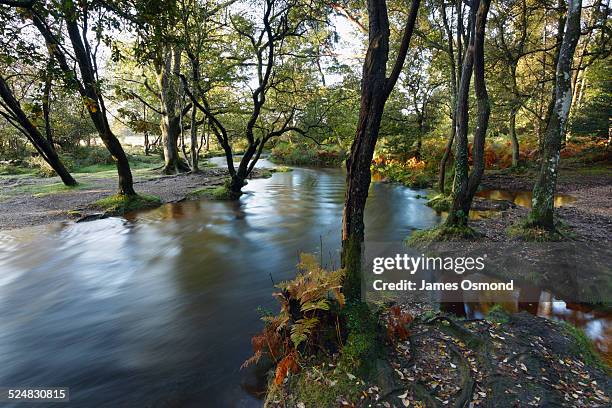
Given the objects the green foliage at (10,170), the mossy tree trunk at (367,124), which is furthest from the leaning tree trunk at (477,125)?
the green foliage at (10,170)

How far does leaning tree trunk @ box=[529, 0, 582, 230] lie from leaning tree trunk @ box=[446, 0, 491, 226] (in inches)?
49.2

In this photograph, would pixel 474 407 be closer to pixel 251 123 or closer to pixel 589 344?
pixel 589 344

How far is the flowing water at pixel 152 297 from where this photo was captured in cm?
414

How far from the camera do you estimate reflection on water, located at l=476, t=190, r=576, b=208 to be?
12750mm

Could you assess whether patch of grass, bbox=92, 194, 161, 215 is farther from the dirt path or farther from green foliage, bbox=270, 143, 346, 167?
green foliage, bbox=270, 143, 346, 167

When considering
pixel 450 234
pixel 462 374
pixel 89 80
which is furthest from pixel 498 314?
pixel 89 80

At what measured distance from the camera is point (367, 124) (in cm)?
379

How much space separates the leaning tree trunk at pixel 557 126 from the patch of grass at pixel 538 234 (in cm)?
11

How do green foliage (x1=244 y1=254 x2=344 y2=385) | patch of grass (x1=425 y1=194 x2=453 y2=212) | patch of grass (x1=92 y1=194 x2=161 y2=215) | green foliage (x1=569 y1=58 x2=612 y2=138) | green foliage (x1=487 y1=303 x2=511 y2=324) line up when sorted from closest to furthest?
green foliage (x1=244 y1=254 x2=344 y2=385) < green foliage (x1=487 y1=303 x2=511 y2=324) < patch of grass (x1=92 y1=194 x2=161 y2=215) < patch of grass (x1=425 y1=194 x2=453 y2=212) < green foliage (x1=569 y1=58 x2=612 y2=138)

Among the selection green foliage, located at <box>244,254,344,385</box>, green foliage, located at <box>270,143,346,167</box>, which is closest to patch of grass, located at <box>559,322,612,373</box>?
green foliage, located at <box>244,254,344,385</box>

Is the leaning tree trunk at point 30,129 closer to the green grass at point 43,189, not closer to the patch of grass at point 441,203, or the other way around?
the green grass at point 43,189

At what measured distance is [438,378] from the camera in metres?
3.36

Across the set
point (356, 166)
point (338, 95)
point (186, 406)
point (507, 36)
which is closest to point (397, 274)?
point (356, 166)

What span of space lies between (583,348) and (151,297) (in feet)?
23.0
